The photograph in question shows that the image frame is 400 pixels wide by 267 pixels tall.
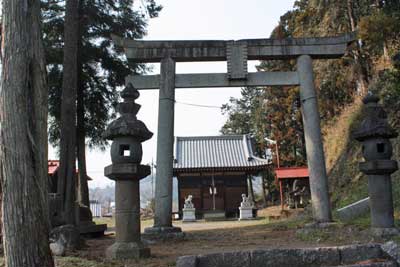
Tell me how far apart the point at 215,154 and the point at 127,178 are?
853 inches

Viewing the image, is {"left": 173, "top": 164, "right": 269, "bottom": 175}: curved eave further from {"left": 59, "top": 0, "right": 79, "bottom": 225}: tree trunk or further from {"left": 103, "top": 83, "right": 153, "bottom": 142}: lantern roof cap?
{"left": 103, "top": 83, "right": 153, "bottom": 142}: lantern roof cap

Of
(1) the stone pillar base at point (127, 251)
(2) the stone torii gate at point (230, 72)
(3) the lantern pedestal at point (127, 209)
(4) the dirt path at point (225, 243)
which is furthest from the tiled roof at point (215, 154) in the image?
(1) the stone pillar base at point (127, 251)

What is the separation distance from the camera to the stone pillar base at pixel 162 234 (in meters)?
10.2

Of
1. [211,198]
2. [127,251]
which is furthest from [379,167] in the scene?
[211,198]

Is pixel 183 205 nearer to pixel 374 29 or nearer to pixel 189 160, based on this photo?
pixel 189 160

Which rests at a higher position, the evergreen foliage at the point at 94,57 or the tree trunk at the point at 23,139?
the evergreen foliage at the point at 94,57

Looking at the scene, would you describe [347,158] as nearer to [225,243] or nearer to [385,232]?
[385,232]

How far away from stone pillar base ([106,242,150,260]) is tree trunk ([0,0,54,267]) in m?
1.85

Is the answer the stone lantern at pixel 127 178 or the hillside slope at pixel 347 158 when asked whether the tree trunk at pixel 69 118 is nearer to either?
the stone lantern at pixel 127 178

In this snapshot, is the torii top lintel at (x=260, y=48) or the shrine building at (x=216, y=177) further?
the shrine building at (x=216, y=177)

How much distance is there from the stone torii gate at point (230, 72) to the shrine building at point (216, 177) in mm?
15727

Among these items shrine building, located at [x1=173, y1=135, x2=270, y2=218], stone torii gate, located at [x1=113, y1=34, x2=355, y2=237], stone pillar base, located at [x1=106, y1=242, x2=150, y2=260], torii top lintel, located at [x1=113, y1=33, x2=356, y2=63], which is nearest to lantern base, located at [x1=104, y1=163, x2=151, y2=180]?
stone pillar base, located at [x1=106, y1=242, x2=150, y2=260]

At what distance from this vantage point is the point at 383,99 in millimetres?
16219

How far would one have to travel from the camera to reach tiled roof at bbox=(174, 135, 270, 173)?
89.0 feet
